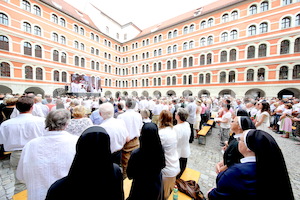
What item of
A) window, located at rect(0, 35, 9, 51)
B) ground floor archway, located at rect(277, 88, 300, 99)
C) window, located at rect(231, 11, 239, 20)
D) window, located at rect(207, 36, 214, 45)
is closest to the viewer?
window, located at rect(0, 35, 9, 51)

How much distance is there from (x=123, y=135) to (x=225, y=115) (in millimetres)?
4573

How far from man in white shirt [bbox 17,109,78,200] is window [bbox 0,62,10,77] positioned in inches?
883

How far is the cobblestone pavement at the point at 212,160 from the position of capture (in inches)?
128

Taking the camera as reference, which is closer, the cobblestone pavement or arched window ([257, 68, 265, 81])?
the cobblestone pavement

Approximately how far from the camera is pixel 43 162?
1.47 meters

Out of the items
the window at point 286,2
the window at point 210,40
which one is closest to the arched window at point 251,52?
the window at point 210,40

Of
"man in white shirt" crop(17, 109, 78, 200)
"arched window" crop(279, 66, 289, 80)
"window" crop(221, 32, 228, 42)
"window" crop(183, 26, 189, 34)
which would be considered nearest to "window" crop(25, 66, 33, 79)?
"man in white shirt" crop(17, 109, 78, 200)

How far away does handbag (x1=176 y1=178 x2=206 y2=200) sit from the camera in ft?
7.53

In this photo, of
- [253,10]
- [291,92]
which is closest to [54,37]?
[253,10]

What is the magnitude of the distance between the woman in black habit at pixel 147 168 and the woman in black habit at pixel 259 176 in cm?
75

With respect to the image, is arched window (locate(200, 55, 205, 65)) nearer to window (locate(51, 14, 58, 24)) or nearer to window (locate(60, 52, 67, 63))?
window (locate(60, 52, 67, 63))

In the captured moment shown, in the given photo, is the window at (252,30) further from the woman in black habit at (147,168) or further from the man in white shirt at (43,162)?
the man in white shirt at (43,162)

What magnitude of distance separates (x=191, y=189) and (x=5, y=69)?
24.2 m

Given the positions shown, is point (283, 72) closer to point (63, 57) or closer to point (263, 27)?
point (263, 27)
